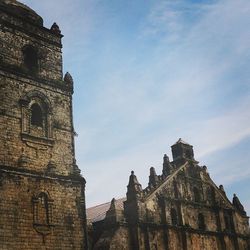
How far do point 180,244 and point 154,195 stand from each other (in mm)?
3105

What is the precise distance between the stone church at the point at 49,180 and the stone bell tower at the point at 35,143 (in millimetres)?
39

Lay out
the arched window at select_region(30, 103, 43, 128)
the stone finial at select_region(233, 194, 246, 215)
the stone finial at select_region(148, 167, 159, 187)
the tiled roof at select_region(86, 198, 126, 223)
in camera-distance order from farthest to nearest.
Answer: the stone finial at select_region(233, 194, 246, 215), the tiled roof at select_region(86, 198, 126, 223), the stone finial at select_region(148, 167, 159, 187), the arched window at select_region(30, 103, 43, 128)

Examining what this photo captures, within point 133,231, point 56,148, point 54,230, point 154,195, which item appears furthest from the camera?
point 154,195

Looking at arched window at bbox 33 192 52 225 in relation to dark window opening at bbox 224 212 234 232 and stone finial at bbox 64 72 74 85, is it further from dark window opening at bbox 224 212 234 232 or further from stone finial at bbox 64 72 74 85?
dark window opening at bbox 224 212 234 232

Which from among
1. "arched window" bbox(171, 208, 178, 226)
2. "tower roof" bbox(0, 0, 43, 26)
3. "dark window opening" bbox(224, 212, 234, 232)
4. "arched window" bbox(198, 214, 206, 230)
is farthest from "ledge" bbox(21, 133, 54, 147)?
"dark window opening" bbox(224, 212, 234, 232)

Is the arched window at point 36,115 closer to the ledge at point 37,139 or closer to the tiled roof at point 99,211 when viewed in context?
the ledge at point 37,139

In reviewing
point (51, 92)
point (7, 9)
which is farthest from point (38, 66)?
point (7, 9)

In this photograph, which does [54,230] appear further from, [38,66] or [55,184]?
[38,66]

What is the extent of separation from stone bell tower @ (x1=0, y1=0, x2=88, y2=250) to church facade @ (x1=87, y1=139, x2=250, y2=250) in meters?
4.15

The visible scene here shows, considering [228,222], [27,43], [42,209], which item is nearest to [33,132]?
[42,209]

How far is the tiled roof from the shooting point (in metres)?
26.9

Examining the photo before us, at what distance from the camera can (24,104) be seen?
1947 centimetres

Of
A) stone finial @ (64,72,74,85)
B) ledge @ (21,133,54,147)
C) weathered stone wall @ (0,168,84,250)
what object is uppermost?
stone finial @ (64,72,74,85)

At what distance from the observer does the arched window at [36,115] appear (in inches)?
785
